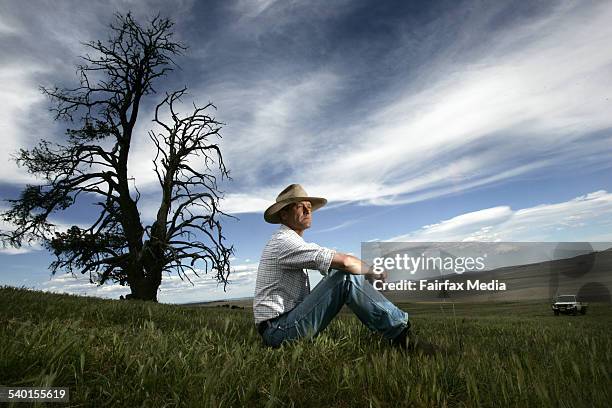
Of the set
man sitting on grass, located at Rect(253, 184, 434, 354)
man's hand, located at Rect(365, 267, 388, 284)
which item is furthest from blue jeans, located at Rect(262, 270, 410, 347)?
man's hand, located at Rect(365, 267, 388, 284)

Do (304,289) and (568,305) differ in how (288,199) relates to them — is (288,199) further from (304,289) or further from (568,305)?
(568,305)

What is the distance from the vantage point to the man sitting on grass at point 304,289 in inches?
174

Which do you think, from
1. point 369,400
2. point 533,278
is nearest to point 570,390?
point 369,400

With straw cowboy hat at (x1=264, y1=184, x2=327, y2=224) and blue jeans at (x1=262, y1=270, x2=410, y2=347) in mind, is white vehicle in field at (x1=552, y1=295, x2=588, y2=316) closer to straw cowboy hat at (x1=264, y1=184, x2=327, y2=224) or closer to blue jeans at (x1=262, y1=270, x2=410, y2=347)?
A: blue jeans at (x1=262, y1=270, x2=410, y2=347)

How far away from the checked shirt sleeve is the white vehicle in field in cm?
2936

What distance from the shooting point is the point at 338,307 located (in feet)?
15.4

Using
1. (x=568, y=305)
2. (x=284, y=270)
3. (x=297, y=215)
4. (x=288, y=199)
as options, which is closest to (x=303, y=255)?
(x=284, y=270)

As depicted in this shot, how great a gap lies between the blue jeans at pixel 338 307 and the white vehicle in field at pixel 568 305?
93.9 feet

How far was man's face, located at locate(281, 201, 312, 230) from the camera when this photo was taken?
4836mm

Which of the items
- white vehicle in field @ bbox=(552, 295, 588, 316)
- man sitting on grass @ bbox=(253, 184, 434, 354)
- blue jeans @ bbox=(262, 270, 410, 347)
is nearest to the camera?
man sitting on grass @ bbox=(253, 184, 434, 354)

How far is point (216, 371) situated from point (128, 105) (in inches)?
795

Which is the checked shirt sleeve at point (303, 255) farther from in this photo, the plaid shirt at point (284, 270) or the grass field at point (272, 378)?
the grass field at point (272, 378)

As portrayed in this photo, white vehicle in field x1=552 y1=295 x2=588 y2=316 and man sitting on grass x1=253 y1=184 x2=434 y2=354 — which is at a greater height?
man sitting on grass x1=253 y1=184 x2=434 y2=354

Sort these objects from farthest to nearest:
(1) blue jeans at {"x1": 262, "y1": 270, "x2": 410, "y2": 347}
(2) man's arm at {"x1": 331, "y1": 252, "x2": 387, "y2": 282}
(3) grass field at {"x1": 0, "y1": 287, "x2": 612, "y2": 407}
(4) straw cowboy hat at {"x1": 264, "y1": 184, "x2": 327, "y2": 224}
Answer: (4) straw cowboy hat at {"x1": 264, "y1": 184, "x2": 327, "y2": 224}, (1) blue jeans at {"x1": 262, "y1": 270, "x2": 410, "y2": 347}, (2) man's arm at {"x1": 331, "y1": 252, "x2": 387, "y2": 282}, (3) grass field at {"x1": 0, "y1": 287, "x2": 612, "y2": 407}
